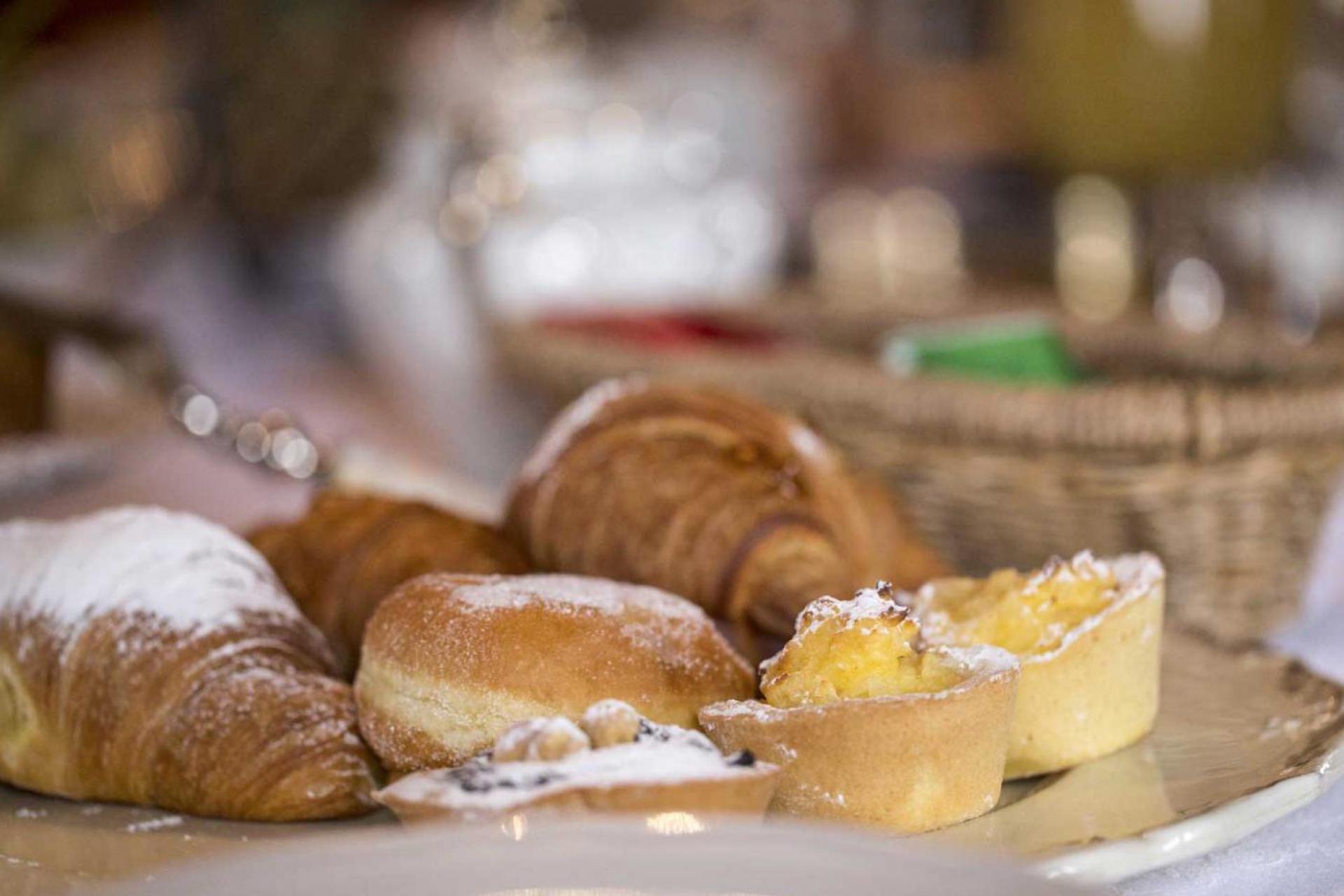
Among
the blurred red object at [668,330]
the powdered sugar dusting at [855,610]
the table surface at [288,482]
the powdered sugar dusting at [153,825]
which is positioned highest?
the blurred red object at [668,330]

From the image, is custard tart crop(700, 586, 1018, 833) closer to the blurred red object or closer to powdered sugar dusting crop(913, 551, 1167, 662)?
powdered sugar dusting crop(913, 551, 1167, 662)

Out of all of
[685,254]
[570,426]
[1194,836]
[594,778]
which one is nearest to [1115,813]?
[1194,836]

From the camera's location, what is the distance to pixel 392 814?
2.24 ft

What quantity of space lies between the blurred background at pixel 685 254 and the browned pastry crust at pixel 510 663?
17.8 inches

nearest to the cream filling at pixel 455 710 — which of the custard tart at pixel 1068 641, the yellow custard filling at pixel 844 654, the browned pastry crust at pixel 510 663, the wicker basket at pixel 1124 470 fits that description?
the browned pastry crust at pixel 510 663

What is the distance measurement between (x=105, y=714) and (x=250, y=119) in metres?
1.38

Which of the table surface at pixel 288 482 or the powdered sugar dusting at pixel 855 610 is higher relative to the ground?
the powdered sugar dusting at pixel 855 610

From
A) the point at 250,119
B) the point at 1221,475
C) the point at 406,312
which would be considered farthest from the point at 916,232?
the point at 1221,475

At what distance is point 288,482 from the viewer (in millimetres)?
1280

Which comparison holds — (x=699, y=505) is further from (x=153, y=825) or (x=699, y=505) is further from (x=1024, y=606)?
(x=153, y=825)

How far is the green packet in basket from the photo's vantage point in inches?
48.9

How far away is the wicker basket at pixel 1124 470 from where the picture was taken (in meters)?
1.01

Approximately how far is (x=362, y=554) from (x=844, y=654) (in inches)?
13.2

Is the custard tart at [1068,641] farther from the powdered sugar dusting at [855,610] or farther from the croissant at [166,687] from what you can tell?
the croissant at [166,687]
